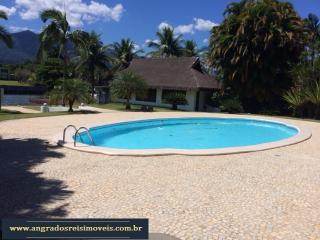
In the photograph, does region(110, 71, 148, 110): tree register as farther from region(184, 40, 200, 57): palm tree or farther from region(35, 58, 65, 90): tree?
region(184, 40, 200, 57): palm tree

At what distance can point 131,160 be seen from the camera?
9641 millimetres

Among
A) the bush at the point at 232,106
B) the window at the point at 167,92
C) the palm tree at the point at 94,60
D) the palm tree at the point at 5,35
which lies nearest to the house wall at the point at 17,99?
the palm tree at the point at 5,35

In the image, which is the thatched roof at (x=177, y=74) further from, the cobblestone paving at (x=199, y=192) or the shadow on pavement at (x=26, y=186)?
the shadow on pavement at (x=26, y=186)

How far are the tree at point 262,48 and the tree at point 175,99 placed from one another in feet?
14.7

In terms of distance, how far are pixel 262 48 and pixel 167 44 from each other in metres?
23.4

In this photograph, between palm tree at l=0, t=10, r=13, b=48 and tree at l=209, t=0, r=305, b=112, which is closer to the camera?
palm tree at l=0, t=10, r=13, b=48

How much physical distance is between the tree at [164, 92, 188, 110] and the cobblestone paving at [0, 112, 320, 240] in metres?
21.1

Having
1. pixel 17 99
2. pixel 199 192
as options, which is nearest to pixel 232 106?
pixel 17 99

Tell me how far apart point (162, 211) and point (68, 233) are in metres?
2.36

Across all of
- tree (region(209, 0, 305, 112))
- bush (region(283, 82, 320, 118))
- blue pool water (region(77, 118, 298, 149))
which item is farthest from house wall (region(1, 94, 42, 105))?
bush (region(283, 82, 320, 118))

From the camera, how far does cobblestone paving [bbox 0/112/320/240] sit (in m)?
5.39

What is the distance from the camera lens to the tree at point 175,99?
3178 cm

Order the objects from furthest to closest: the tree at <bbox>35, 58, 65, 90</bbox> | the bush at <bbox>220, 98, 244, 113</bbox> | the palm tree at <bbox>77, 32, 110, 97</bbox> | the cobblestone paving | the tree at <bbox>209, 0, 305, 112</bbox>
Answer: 1. the palm tree at <bbox>77, 32, 110, 97</bbox>
2. the tree at <bbox>35, 58, 65, 90</bbox>
3. the bush at <bbox>220, 98, 244, 113</bbox>
4. the tree at <bbox>209, 0, 305, 112</bbox>
5. the cobblestone paving

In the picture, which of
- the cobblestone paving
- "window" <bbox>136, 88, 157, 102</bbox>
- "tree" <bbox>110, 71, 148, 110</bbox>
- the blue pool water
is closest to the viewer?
the cobblestone paving
